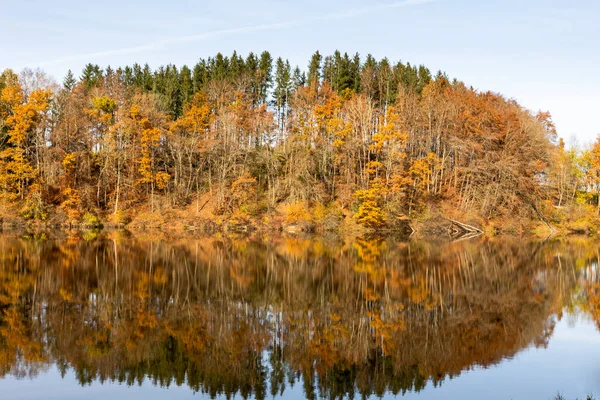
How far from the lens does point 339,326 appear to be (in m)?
16.4

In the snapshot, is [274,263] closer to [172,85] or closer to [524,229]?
[524,229]

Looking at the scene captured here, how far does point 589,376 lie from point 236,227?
4824 centimetres

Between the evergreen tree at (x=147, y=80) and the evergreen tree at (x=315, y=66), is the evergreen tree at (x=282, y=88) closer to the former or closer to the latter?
the evergreen tree at (x=315, y=66)

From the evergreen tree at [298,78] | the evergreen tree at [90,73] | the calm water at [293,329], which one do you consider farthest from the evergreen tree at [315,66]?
the calm water at [293,329]

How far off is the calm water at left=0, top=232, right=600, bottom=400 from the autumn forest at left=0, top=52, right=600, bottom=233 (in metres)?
28.7

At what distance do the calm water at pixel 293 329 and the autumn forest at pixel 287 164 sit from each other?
28.7 meters

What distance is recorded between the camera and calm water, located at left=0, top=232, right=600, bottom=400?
12117 mm

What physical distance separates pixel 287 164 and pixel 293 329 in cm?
4778

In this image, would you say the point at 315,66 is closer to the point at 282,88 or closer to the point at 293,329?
the point at 282,88

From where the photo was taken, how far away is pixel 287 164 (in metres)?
63.2

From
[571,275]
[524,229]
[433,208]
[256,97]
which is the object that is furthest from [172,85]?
[571,275]

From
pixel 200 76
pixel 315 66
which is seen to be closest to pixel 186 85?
pixel 200 76

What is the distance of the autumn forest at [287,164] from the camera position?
5828 centimetres

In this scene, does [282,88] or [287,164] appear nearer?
[287,164]
